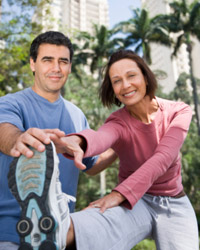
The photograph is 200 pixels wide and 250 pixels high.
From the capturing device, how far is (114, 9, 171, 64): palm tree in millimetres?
19266

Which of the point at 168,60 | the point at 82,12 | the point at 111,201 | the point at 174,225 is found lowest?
the point at 174,225

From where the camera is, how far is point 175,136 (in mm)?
1782

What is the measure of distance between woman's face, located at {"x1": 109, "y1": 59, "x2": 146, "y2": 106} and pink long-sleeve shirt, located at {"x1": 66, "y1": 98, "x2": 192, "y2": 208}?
0.15 meters

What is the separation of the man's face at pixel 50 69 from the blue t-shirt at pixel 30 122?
94 mm

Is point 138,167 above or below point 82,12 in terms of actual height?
below

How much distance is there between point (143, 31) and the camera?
63.9 ft

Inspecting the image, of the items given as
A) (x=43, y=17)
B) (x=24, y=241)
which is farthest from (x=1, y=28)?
(x=24, y=241)

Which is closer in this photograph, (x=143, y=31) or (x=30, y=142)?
(x=30, y=142)

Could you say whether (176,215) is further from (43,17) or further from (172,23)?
(172,23)

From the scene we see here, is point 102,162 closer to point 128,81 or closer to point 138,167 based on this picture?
point 138,167

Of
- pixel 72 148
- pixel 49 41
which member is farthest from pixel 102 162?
pixel 49 41

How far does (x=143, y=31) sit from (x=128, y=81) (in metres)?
19.1

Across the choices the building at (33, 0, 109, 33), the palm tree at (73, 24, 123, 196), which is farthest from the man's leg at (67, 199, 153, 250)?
the building at (33, 0, 109, 33)

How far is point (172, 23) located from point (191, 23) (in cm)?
149
